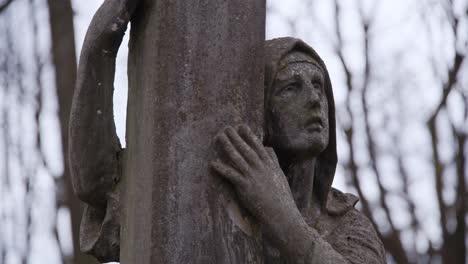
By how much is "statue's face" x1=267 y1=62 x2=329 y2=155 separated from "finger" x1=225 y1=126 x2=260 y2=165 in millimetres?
355

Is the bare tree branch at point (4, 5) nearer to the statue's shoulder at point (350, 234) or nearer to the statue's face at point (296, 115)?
the statue's shoulder at point (350, 234)

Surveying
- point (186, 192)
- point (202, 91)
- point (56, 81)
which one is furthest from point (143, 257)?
point (56, 81)

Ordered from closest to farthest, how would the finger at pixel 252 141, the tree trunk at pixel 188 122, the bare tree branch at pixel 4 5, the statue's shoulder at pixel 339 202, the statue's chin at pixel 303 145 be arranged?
the tree trunk at pixel 188 122, the finger at pixel 252 141, the statue's chin at pixel 303 145, the statue's shoulder at pixel 339 202, the bare tree branch at pixel 4 5

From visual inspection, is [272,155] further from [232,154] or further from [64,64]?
[64,64]

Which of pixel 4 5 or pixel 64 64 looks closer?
pixel 64 64

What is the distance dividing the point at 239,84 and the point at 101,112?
52 centimetres

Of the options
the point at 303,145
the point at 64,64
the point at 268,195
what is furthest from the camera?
the point at 64,64

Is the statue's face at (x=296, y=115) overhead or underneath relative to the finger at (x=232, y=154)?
overhead

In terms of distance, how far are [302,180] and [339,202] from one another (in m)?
0.27

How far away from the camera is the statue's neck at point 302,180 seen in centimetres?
620

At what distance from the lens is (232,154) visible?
5.76m

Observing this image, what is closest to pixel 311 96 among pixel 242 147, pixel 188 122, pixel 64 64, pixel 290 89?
pixel 290 89

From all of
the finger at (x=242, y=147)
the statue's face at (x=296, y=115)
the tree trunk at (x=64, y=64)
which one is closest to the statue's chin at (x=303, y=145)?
the statue's face at (x=296, y=115)

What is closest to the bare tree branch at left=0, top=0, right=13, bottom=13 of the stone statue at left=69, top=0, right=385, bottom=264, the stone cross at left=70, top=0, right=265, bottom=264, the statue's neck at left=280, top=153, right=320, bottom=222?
the stone statue at left=69, top=0, right=385, bottom=264
